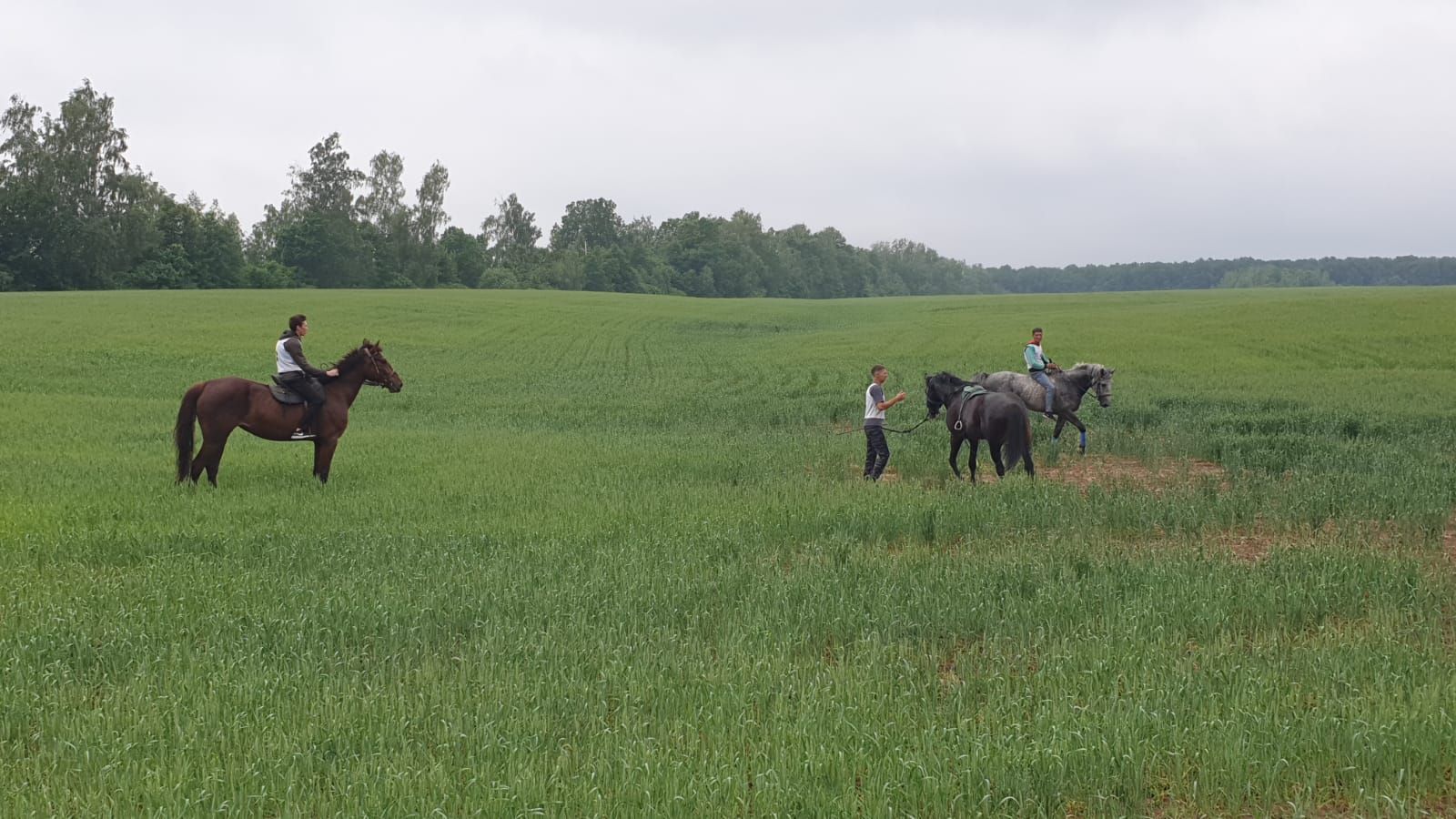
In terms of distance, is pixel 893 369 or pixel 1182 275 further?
pixel 1182 275

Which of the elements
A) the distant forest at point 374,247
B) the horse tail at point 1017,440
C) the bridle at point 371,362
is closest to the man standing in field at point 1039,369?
the horse tail at point 1017,440

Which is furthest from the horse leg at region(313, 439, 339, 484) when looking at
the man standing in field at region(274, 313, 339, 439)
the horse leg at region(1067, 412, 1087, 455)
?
the horse leg at region(1067, 412, 1087, 455)

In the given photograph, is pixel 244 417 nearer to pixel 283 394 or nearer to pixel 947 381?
pixel 283 394

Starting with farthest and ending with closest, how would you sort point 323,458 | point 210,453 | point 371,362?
point 371,362 → point 323,458 → point 210,453

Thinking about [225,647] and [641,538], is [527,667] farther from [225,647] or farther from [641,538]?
[641,538]

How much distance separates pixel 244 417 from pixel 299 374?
3.02 feet

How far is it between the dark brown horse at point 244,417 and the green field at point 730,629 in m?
0.60

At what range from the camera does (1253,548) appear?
411 inches

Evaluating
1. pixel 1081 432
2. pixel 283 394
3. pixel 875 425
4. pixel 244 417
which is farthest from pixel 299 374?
pixel 1081 432

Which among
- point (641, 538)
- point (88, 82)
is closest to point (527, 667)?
point (641, 538)

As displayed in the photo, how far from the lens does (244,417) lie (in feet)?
45.0

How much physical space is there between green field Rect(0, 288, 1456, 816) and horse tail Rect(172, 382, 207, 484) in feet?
1.82

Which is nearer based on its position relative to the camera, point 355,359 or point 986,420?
point 986,420

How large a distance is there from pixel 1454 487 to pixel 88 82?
340ft
